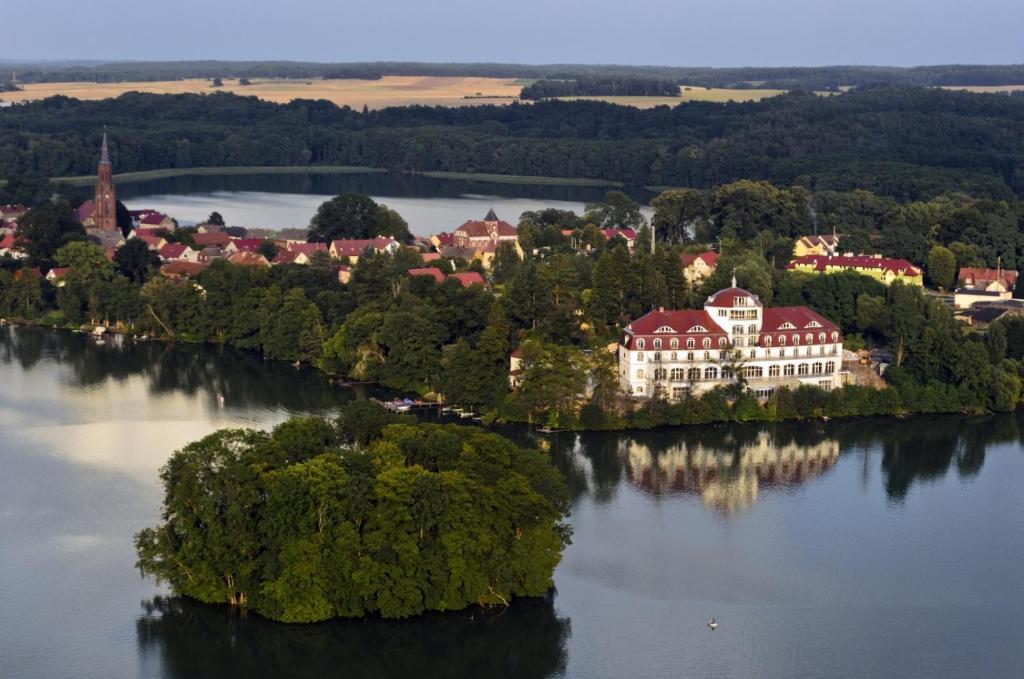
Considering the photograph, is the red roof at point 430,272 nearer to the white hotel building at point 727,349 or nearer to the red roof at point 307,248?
the red roof at point 307,248

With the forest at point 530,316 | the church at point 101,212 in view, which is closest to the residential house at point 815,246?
the forest at point 530,316

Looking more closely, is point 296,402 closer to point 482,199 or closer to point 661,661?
point 661,661

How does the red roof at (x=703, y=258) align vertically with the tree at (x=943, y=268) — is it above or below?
above

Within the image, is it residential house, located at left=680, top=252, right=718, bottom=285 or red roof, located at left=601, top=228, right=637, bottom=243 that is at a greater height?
residential house, located at left=680, top=252, right=718, bottom=285

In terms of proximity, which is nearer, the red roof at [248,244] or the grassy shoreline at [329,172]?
the red roof at [248,244]

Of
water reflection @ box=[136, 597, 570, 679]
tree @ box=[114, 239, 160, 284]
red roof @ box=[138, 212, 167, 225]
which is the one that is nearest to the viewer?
water reflection @ box=[136, 597, 570, 679]

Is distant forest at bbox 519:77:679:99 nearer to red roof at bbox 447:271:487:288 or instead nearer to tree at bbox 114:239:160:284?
tree at bbox 114:239:160:284

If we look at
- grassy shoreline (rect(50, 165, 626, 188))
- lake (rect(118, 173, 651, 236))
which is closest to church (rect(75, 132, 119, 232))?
lake (rect(118, 173, 651, 236))

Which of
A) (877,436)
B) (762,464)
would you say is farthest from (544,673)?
(877,436)
